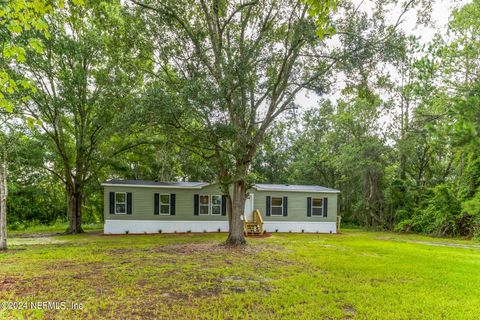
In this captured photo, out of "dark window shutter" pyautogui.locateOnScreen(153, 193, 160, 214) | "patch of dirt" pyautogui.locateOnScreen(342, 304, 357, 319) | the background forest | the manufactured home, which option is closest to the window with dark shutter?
the manufactured home

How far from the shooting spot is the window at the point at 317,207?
634 inches

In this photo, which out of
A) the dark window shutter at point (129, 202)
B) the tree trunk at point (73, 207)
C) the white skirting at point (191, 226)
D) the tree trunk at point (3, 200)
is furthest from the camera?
the tree trunk at point (73, 207)

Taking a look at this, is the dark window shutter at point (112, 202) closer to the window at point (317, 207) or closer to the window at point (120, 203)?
the window at point (120, 203)

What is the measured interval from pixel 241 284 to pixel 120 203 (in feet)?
34.1

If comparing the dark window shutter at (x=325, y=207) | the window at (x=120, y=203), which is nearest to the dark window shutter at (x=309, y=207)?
the dark window shutter at (x=325, y=207)

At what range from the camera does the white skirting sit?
13.7 meters

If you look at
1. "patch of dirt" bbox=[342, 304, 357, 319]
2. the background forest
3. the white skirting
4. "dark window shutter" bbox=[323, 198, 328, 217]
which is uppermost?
the background forest

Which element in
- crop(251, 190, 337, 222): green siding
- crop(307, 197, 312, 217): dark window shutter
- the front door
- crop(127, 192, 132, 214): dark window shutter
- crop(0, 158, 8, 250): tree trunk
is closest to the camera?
crop(0, 158, 8, 250): tree trunk

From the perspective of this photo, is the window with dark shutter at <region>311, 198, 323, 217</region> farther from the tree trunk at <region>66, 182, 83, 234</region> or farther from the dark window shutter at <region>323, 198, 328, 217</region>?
the tree trunk at <region>66, 182, 83, 234</region>

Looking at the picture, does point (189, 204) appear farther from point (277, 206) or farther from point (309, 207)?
point (309, 207)

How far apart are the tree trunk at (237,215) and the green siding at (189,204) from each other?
522cm

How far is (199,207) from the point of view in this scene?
14953 mm

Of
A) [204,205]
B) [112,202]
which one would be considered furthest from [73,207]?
[204,205]

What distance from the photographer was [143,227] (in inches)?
554
